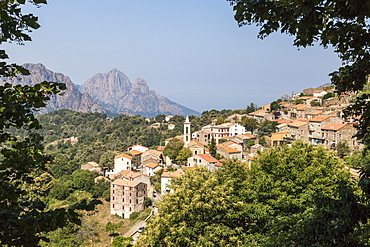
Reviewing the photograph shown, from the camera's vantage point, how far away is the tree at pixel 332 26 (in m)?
3.47

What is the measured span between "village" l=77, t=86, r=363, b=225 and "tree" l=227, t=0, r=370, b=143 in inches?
994

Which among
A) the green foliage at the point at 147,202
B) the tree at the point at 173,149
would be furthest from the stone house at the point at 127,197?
the tree at the point at 173,149

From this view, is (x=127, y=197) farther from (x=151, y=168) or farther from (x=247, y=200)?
(x=247, y=200)

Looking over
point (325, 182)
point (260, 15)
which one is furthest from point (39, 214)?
point (325, 182)

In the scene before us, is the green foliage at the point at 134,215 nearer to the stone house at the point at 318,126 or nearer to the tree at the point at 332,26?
the stone house at the point at 318,126

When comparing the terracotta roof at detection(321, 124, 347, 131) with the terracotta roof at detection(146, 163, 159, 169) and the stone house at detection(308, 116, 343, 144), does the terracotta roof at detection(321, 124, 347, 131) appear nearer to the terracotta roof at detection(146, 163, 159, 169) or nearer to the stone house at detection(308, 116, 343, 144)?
the stone house at detection(308, 116, 343, 144)

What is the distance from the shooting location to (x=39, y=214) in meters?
2.89

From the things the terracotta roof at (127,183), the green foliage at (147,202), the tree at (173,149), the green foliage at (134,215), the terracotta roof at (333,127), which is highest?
the terracotta roof at (333,127)

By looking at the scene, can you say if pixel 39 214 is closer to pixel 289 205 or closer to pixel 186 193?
pixel 289 205

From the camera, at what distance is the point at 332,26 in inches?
143

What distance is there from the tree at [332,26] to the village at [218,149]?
82.8 ft

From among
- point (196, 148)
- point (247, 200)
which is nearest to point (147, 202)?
point (196, 148)

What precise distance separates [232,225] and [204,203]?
165cm

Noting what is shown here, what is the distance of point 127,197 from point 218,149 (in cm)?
1566
